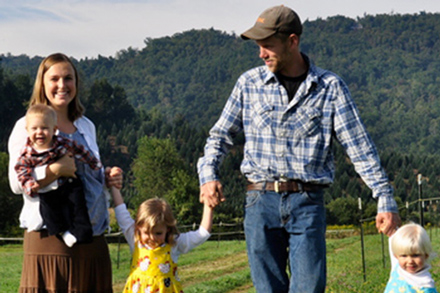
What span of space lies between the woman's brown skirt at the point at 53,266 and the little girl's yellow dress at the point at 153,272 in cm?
37

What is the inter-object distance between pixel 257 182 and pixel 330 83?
68 cm

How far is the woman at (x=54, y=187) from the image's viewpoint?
3949mm

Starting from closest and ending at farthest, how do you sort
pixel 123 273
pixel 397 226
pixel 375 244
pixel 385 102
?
pixel 397 226
pixel 375 244
pixel 123 273
pixel 385 102

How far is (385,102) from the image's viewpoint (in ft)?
596

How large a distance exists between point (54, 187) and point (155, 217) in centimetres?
66

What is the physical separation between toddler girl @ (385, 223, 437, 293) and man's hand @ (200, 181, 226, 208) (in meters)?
0.97

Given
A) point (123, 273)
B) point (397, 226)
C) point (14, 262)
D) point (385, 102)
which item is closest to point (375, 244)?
point (123, 273)

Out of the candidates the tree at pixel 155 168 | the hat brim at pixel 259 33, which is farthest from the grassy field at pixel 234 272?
the tree at pixel 155 168

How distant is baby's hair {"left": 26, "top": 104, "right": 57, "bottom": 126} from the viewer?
389 centimetres

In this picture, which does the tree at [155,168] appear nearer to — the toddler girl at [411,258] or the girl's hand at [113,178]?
the girl's hand at [113,178]

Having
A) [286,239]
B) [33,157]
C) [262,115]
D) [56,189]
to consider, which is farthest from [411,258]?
[33,157]

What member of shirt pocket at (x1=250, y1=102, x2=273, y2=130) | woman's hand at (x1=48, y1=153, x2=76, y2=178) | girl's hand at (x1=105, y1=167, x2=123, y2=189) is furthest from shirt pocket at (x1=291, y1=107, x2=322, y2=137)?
woman's hand at (x1=48, y1=153, x2=76, y2=178)

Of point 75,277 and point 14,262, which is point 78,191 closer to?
point 75,277

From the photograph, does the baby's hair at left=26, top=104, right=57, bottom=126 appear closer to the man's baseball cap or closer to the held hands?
the held hands
